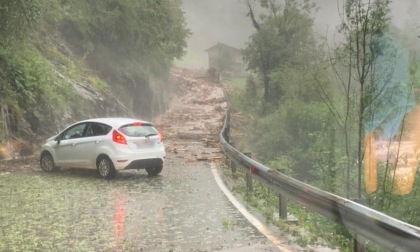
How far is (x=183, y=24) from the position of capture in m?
47.1

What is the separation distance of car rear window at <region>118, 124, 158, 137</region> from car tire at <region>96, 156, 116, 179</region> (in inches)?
34.5

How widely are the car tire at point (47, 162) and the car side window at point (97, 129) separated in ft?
5.34

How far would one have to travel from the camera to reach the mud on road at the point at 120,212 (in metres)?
6.53

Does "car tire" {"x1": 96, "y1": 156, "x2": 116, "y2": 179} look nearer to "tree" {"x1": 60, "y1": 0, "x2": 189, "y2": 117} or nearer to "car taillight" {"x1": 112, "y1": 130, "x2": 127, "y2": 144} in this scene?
"car taillight" {"x1": 112, "y1": 130, "x2": 127, "y2": 144}

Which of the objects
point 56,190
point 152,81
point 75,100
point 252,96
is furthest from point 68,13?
point 252,96

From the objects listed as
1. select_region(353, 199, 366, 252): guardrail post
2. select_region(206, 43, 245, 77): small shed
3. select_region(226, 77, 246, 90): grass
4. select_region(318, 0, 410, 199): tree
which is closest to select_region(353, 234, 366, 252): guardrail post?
select_region(353, 199, 366, 252): guardrail post

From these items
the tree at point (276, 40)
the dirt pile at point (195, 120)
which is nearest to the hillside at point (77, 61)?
the dirt pile at point (195, 120)

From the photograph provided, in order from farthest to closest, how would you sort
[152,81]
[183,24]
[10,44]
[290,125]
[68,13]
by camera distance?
[183,24], [152,81], [290,125], [68,13], [10,44]

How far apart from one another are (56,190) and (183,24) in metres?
38.0

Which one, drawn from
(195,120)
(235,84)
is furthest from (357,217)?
(235,84)

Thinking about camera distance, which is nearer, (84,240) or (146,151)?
(84,240)

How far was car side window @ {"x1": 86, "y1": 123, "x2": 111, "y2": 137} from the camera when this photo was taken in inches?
514

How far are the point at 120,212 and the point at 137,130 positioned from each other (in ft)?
16.0

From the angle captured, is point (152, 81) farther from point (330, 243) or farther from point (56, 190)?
point (330, 243)
